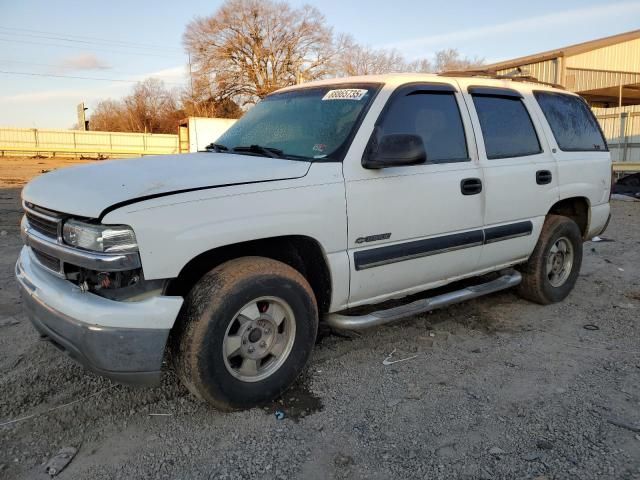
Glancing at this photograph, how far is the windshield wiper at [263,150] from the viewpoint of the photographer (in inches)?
131

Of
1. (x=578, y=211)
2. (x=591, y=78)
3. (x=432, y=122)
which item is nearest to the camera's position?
(x=432, y=122)

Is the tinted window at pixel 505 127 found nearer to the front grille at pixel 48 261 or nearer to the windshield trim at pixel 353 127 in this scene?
the windshield trim at pixel 353 127

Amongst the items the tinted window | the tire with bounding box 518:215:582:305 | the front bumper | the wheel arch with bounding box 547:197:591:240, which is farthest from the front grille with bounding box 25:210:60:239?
the wheel arch with bounding box 547:197:591:240

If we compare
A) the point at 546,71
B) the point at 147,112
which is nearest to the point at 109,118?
the point at 147,112

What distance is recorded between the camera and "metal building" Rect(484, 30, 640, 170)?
16875 millimetres

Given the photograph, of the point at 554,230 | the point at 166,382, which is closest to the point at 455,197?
the point at 554,230

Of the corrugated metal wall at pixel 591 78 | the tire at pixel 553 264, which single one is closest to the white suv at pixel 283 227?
the tire at pixel 553 264

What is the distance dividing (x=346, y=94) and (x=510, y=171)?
1.50m

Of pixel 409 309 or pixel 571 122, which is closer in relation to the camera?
pixel 409 309

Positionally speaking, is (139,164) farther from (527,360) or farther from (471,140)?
(527,360)

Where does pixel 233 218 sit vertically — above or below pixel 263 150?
below

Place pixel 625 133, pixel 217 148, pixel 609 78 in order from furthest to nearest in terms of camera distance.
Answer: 1. pixel 609 78
2. pixel 625 133
3. pixel 217 148

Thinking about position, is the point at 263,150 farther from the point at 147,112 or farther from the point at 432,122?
the point at 147,112

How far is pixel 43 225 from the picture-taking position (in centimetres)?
289
